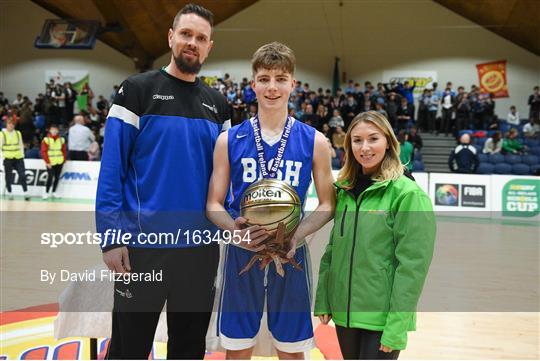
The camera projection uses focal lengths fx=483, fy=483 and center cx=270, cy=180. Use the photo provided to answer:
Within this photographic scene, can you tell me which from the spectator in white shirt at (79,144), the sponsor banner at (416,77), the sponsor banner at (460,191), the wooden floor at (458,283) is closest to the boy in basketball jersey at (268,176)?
the wooden floor at (458,283)

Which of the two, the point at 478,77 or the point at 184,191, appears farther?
the point at 478,77

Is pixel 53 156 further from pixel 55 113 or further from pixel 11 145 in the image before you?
pixel 55 113

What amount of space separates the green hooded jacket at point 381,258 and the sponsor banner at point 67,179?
35.2 ft

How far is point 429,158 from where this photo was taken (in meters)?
16.1

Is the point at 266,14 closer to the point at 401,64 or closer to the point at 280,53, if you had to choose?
the point at 401,64

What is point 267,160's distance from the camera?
7.17 ft

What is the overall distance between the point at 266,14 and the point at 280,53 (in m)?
19.8

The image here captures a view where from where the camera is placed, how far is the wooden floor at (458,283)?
3.57 metres

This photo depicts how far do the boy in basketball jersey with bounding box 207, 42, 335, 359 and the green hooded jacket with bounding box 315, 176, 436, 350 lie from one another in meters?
0.14

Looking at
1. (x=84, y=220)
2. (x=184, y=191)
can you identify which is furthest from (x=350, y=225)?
(x=84, y=220)

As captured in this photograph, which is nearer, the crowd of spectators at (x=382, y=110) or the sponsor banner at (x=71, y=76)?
the crowd of spectators at (x=382, y=110)

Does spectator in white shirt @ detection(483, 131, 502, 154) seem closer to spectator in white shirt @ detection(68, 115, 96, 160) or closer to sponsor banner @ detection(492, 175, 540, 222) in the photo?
sponsor banner @ detection(492, 175, 540, 222)

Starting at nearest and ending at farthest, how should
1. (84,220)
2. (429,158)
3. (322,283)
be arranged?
1. (322,283)
2. (84,220)
3. (429,158)

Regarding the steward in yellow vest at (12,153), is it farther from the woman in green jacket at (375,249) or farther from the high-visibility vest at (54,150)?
the woman in green jacket at (375,249)
